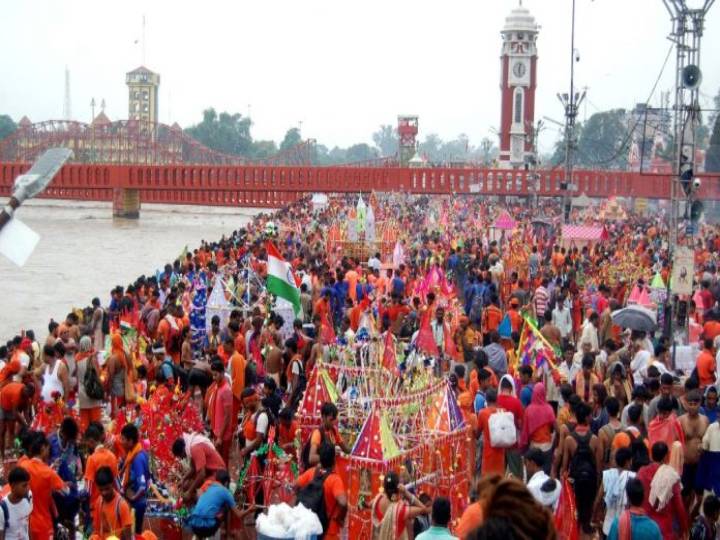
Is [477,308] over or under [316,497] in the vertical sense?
over

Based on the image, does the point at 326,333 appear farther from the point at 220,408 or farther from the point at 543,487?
the point at 543,487

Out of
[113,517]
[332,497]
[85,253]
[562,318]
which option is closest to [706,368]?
[562,318]

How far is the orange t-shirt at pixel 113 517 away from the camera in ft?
22.4

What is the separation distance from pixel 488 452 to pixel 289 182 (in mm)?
60741

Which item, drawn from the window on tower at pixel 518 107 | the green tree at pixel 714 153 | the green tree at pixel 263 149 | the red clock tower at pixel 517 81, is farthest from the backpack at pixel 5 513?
the green tree at pixel 263 149

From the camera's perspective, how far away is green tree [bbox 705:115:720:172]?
5248 centimetres

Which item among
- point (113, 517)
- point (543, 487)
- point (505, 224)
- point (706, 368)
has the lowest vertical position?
point (113, 517)

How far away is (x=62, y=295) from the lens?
35250 mm

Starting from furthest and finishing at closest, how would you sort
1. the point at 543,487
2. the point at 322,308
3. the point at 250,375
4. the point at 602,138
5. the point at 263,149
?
the point at 263,149 → the point at 602,138 → the point at 322,308 → the point at 250,375 → the point at 543,487

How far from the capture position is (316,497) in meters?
7.38

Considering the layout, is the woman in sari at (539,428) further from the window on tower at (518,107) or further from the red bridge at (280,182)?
the window on tower at (518,107)

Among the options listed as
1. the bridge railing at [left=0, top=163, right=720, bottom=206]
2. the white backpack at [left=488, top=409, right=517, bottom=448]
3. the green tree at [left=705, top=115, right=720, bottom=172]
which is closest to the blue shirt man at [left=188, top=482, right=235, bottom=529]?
the white backpack at [left=488, top=409, right=517, bottom=448]

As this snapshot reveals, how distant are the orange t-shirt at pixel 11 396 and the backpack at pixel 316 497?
167 inches

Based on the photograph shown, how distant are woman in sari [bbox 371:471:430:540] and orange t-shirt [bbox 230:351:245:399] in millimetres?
4180
